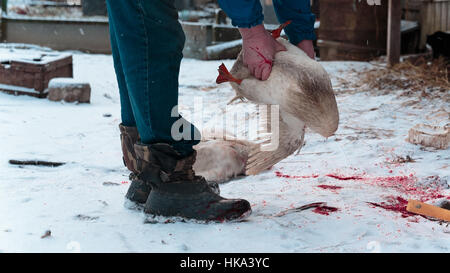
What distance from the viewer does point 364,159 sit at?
298 centimetres

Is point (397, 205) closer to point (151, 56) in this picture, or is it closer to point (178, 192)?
point (178, 192)

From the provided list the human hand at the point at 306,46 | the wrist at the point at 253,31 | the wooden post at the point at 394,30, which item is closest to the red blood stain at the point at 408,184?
the human hand at the point at 306,46

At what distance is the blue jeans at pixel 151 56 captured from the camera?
184 cm

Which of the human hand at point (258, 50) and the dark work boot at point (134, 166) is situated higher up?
the human hand at point (258, 50)

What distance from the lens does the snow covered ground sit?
1740 millimetres

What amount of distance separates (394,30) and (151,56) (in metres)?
4.99

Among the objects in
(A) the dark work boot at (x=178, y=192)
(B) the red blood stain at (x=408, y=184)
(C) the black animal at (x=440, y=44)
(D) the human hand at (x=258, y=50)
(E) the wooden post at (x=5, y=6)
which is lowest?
(B) the red blood stain at (x=408, y=184)

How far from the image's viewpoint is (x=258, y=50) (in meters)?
1.89

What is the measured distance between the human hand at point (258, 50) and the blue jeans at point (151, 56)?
24 cm

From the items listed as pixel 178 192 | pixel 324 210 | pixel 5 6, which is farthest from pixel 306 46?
pixel 5 6

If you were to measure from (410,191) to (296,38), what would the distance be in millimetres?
825

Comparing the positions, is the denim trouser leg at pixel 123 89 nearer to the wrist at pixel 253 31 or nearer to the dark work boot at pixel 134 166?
the dark work boot at pixel 134 166
